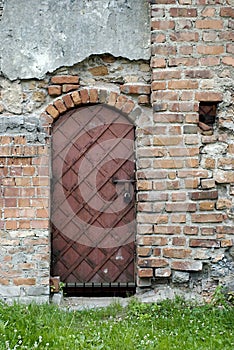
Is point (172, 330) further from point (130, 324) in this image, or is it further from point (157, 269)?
point (157, 269)

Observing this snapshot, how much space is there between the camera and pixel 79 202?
17.0 feet

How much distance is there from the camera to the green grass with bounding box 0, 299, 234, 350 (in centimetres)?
369

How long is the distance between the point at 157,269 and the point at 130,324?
Answer: 78 cm

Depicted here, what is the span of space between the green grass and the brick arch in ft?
5.67

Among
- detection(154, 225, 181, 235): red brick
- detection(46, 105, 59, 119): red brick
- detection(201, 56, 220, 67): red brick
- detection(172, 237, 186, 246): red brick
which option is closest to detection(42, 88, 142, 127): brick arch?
detection(46, 105, 59, 119): red brick

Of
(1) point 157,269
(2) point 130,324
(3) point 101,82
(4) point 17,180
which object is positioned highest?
(3) point 101,82

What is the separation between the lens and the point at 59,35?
16.5ft

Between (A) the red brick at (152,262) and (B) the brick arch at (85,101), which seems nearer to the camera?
(A) the red brick at (152,262)

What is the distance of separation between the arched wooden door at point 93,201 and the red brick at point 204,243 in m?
0.60

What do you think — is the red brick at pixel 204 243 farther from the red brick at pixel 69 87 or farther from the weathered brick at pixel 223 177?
the red brick at pixel 69 87

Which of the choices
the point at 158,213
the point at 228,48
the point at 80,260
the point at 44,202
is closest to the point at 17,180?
the point at 44,202

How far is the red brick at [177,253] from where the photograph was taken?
16.1ft

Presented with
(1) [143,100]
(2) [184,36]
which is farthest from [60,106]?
(2) [184,36]

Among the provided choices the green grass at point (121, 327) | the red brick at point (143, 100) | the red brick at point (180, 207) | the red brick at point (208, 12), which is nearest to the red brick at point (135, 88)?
the red brick at point (143, 100)
